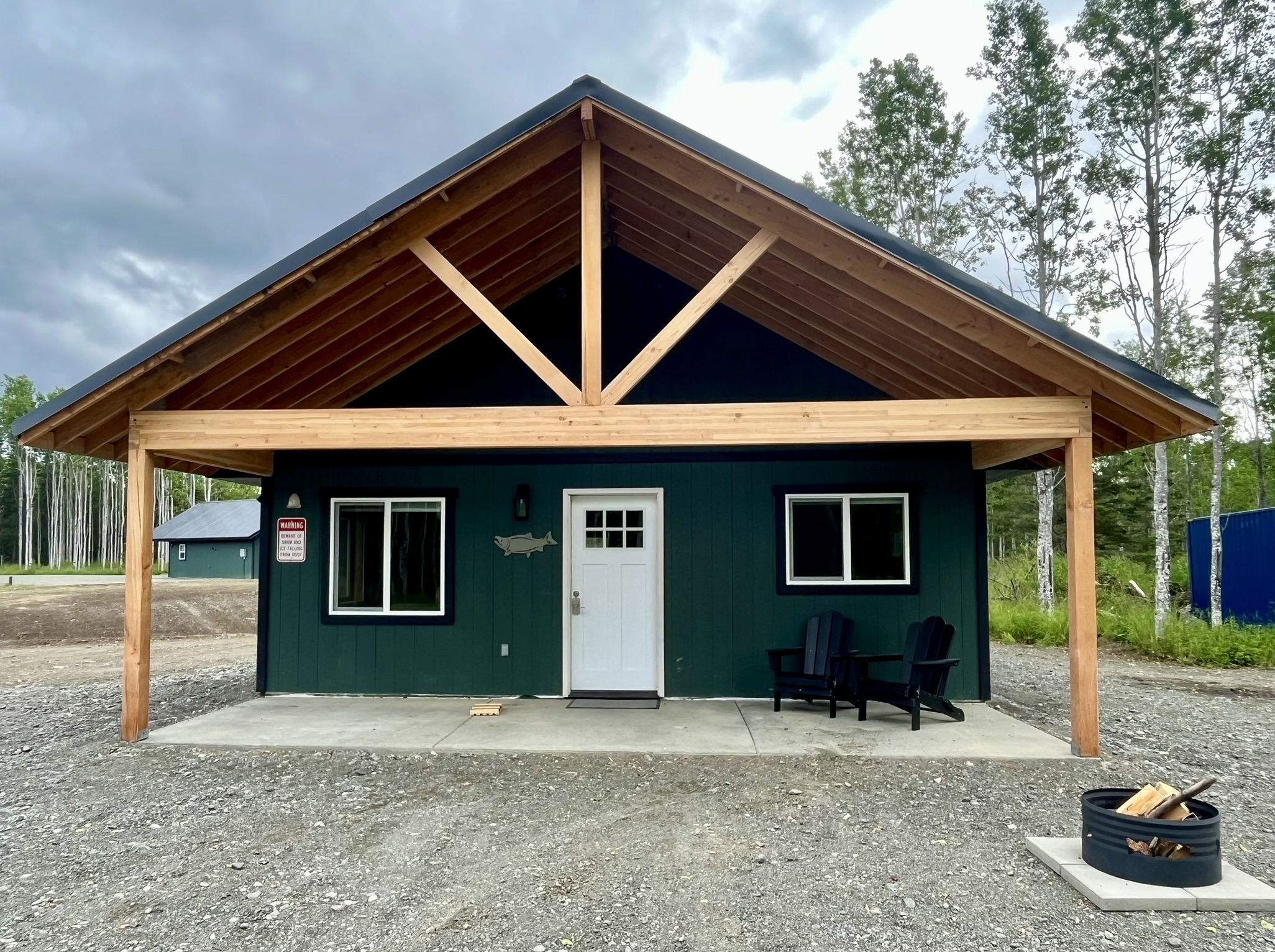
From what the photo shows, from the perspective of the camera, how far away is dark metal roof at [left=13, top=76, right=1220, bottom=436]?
187 inches

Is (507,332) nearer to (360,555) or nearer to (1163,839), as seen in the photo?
(360,555)

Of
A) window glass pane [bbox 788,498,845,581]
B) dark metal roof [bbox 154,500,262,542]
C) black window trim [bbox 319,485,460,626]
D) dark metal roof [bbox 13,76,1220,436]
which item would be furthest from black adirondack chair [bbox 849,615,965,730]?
dark metal roof [bbox 154,500,262,542]

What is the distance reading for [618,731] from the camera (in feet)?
19.7

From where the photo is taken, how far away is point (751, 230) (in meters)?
5.65

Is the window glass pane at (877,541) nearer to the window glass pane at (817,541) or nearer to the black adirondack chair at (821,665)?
the window glass pane at (817,541)

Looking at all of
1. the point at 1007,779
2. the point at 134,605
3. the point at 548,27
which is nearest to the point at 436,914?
the point at 1007,779

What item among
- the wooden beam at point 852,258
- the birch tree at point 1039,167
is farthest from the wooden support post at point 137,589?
the birch tree at point 1039,167

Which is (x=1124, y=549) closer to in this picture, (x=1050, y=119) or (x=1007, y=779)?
(x=1050, y=119)

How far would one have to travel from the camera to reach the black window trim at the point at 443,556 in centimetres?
746

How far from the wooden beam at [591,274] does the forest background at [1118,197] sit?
971 centimetres

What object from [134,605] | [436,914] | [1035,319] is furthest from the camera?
[134,605]

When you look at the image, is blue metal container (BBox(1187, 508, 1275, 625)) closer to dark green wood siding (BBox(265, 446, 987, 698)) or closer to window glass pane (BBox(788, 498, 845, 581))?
dark green wood siding (BBox(265, 446, 987, 698))

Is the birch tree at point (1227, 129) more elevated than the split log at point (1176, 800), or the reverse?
the birch tree at point (1227, 129)

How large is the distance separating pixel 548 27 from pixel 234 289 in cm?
1851
